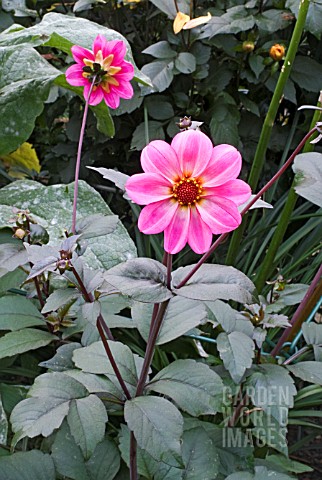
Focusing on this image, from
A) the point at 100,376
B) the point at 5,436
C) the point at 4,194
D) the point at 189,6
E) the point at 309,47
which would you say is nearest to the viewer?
the point at 100,376

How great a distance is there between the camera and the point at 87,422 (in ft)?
2.00

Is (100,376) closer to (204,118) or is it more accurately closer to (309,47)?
(204,118)

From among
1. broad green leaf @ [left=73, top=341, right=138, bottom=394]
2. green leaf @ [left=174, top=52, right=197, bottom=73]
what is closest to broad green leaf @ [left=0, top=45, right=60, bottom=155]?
green leaf @ [left=174, top=52, right=197, bottom=73]

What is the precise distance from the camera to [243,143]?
1554 millimetres

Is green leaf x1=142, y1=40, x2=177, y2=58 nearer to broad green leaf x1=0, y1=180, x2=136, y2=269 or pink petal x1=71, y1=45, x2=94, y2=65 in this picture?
broad green leaf x1=0, y1=180, x2=136, y2=269

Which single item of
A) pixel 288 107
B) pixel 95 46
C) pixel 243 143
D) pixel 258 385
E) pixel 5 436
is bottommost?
pixel 5 436

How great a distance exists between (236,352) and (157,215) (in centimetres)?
26

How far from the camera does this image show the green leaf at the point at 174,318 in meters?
0.70

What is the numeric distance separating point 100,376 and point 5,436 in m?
0.21

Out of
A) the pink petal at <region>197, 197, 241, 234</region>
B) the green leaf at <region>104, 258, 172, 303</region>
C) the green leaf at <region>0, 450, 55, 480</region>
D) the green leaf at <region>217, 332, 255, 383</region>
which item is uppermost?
the pink petal at <region>197, 197, 241, 234</region>

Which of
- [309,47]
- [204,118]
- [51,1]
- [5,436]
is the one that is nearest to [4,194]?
[5,436]

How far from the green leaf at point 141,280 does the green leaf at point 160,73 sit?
33.0 inches

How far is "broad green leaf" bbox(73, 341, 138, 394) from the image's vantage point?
A: 67 centimetres

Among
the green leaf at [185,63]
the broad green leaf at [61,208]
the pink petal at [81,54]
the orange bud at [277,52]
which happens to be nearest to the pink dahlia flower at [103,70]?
the pink petal at [81,54]
